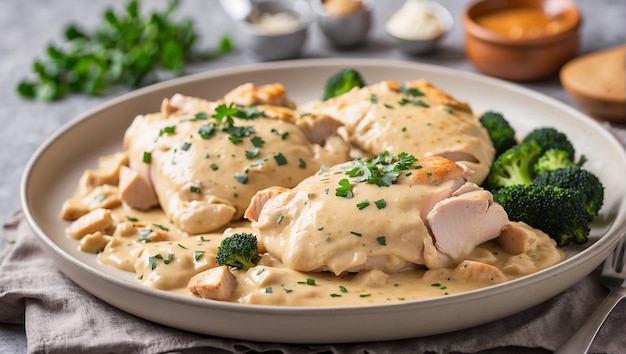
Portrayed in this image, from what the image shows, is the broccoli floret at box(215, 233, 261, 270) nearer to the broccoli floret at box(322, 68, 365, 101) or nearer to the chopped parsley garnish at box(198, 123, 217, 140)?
the chopped parsley garnish at box(198, 123, 217, 140)

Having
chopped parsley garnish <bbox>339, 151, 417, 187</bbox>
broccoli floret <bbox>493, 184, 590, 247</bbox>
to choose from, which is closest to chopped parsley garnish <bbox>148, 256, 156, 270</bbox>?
chopped parsley garnish <bbox>339, 151, 417, 187</bbox>

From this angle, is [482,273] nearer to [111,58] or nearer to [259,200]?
[259,200]

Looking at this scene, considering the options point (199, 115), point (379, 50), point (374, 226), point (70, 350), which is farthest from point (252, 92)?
point (379, 50)

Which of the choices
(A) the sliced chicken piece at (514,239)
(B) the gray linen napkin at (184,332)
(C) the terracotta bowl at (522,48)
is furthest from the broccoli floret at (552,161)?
(C) the terracotta bowl at (522,48)

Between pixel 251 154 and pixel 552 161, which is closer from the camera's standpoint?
pixel 251 154

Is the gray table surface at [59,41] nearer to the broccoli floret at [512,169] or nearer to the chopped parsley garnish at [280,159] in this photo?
the chopped parsley garnish at [280,159]

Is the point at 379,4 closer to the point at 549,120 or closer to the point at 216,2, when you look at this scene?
the point at 216,2

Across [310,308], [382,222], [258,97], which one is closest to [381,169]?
[382,222]
